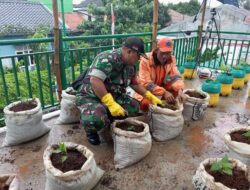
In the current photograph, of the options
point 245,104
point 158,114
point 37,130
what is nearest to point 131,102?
point 158,114

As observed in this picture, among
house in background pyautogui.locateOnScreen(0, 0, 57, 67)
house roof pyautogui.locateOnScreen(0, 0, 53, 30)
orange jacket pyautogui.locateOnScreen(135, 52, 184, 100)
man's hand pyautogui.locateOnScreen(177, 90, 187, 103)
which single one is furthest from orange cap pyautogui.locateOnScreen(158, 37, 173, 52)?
house roof pyautogui.locateOnScreen(0, 0, 53, 30)

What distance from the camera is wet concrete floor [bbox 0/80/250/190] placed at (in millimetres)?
1774

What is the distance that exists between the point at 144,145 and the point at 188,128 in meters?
1.00

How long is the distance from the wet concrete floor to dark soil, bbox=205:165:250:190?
376 mm

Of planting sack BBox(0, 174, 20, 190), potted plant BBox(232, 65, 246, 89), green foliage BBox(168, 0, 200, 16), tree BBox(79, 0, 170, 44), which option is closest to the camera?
planting sack BBox(0, 174, 20, 190)

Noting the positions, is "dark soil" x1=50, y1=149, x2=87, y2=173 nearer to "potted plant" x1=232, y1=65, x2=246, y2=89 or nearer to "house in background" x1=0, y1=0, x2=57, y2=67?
"potted plant" x1=232, y1=65, x2=246, y2=89

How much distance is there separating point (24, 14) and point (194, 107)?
16580mm

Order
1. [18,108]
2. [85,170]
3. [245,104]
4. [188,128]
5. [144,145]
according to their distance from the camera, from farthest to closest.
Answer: [245,104] < [188,128] < [18,108] < [144,145] < [85,170]

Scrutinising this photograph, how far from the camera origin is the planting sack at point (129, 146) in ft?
6.07

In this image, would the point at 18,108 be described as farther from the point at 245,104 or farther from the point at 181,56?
the point at 181,56

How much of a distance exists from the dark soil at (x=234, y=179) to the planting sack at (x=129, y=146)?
602 millimetres

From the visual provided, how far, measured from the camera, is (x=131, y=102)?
239cm

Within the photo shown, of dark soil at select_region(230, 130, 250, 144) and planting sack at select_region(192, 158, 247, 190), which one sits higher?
dark soil at select_region(230, 130, 250, 144)

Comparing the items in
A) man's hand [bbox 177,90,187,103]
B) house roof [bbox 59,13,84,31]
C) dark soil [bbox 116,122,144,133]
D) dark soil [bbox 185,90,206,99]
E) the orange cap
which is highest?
house roof [bbox 59,13,84,31]
